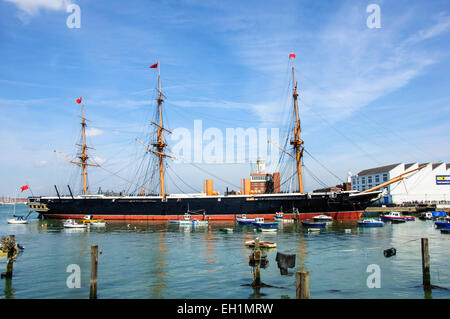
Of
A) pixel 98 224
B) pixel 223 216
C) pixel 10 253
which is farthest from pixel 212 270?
pixel 223 216

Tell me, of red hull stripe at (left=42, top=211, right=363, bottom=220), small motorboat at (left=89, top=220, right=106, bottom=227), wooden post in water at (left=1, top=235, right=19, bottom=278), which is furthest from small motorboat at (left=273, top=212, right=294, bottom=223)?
wooden post in water at (left=1, top=235, right=19, bottom=278)

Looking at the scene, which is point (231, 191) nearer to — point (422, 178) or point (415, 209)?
point (415, 209)

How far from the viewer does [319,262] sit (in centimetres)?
2367

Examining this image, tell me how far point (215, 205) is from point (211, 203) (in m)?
0.92

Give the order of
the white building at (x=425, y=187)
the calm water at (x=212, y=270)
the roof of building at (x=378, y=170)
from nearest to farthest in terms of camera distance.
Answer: the calm water at (x=212, y=270), the white building at (x=425, y=187), the roof of building at (x=378, y=170)

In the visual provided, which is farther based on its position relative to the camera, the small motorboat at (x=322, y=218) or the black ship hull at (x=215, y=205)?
the black ship hull at (x=215, y=205)

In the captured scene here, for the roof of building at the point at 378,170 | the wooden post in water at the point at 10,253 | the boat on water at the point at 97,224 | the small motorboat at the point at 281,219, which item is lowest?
the boat on water at the point at 97,224

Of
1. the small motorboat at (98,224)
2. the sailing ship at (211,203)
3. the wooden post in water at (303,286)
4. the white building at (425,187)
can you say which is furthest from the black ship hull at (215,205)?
the wooden post in water at (303,286)

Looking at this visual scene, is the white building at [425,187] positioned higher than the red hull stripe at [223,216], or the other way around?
the white building at [425,187]

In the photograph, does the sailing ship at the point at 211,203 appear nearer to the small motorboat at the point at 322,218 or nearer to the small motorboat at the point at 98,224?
the small motorboat at the point at 322,218

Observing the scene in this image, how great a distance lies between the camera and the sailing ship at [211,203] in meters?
63.3

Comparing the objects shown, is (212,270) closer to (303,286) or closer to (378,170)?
(303,286)

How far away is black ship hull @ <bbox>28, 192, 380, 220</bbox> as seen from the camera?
207ft
